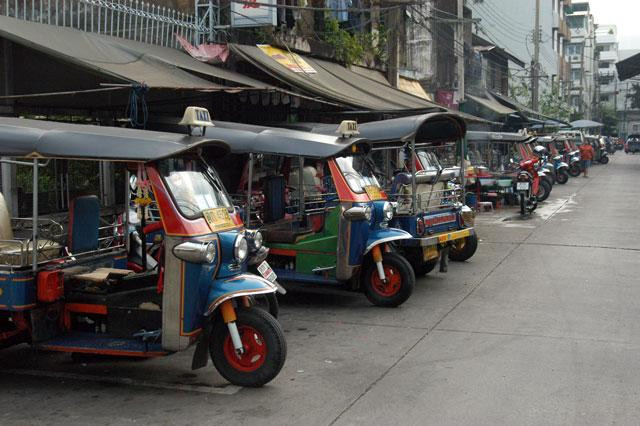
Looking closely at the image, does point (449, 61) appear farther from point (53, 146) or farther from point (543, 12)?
point (543, 12)

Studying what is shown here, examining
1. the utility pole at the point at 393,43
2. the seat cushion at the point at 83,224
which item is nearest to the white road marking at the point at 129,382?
the seat cushion at the point at 83,224

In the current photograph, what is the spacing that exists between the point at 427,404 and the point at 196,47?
32.4 ft

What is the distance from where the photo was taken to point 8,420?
5.13 metres

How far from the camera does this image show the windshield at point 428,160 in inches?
481

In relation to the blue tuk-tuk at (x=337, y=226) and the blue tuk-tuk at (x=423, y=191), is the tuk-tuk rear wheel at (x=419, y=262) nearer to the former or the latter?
the blue tuk-tuk at (x=423, y=191)

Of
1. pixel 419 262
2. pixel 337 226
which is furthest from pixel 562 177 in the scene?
pixel 337 226

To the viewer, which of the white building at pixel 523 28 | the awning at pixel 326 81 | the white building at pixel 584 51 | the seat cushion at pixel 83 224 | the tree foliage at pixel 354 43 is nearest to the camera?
the seat cushion at pixel 83 224

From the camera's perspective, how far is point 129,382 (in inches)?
234

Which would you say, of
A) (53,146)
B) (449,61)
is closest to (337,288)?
(53,146)

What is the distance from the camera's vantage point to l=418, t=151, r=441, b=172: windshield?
12214 millimetres

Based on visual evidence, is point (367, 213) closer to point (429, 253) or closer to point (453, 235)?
point (429, 253)

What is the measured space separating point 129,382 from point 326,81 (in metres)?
10.2

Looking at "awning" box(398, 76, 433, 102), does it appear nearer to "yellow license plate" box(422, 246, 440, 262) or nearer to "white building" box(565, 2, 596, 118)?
"yellow license plate" box(422, 246, 440, 262)

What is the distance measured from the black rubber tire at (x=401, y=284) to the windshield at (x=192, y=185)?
293cm
